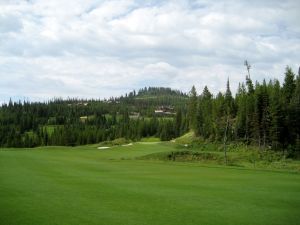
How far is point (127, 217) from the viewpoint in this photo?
17.0m

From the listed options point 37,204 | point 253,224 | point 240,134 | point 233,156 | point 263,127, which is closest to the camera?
point 253,224

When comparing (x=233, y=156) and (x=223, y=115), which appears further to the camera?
(x=223, y=115)

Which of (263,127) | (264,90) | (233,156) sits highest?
(264,90)

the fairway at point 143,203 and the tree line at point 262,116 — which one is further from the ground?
the tree line at point 262,116

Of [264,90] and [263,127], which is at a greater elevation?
[264,90]

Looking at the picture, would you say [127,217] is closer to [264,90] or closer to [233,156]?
[233,156]

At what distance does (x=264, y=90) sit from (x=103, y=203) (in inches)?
2969

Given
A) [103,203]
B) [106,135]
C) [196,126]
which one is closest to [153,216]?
[103,203]

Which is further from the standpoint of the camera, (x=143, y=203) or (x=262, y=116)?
(x=262, y=116)

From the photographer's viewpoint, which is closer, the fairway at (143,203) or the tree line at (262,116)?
the fairway at (143,203)

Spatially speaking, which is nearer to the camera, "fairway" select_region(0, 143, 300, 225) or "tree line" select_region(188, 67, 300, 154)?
"fairway" select_region(0, 143, 300, 225)

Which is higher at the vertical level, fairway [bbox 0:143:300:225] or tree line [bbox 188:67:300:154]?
tree line [bbox 188:67:300:154]

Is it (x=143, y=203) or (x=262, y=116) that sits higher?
(x=262, y=116)

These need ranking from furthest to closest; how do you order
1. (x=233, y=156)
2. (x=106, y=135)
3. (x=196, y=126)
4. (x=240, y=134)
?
(x=106, y=135) < (x=196, y=126) < (x=240, y=134) < (x=233, y=156)
